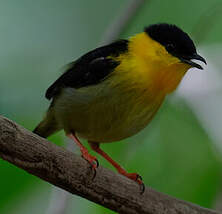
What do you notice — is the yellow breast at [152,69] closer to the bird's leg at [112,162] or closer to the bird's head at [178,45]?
the bird's head at [178,45]

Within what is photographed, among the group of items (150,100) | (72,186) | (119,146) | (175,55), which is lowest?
(119,146)

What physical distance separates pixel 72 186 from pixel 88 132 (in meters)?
0.96

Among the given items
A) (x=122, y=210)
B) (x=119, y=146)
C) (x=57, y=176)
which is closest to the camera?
(x=57, y=176)

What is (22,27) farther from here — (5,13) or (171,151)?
(171,151)

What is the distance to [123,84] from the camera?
423 centimetres

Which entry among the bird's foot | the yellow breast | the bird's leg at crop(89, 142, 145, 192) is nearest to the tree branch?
the bird's foot

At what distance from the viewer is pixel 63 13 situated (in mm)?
5242

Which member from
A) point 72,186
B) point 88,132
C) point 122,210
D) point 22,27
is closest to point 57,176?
point 72,186

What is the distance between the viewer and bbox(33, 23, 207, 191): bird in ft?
13.9

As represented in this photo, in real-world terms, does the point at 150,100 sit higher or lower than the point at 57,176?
higher

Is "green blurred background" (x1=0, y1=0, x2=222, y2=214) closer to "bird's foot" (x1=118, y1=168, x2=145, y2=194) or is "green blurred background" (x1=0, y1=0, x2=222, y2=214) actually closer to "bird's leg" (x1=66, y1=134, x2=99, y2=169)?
"bird's foot" (x1=118, y1=168, x2=145, y2=194)

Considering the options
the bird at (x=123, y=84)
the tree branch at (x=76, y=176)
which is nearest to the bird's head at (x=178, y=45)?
the bird at (x=123, y=84)

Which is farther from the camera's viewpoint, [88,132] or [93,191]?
[88,132]

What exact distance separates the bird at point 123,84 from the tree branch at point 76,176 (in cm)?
28
